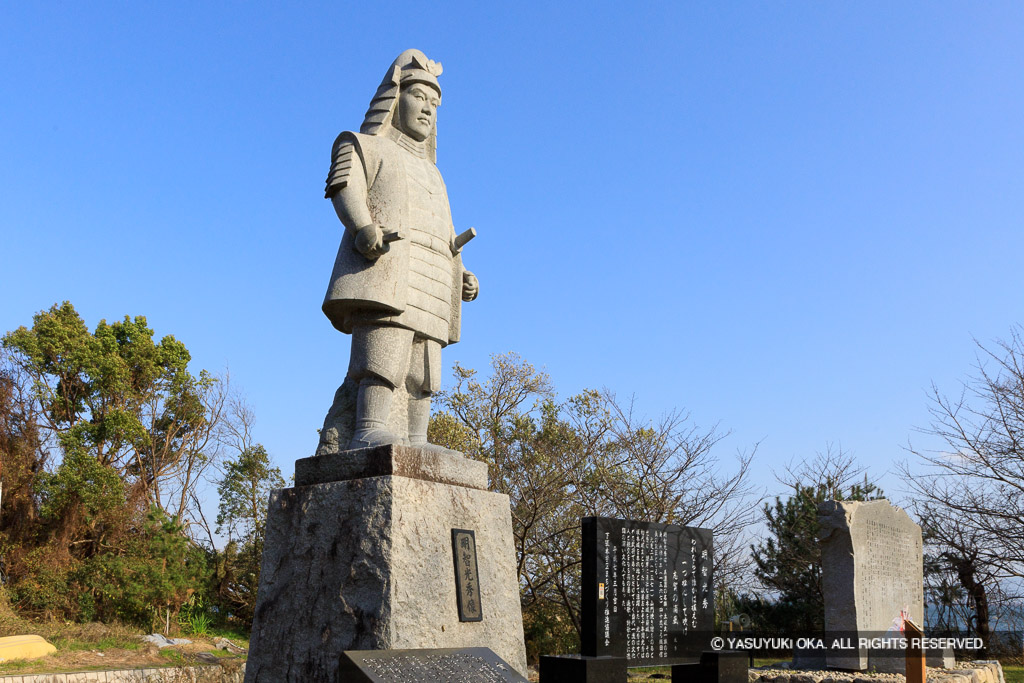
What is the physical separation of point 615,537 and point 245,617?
11.2 m

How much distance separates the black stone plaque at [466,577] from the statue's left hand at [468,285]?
4.94 feet

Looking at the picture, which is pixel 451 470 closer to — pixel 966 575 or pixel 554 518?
pixel 554 518

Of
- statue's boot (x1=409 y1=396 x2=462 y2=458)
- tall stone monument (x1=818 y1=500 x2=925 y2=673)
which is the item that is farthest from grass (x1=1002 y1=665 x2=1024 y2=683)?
statue's boot (x1=409 y1=396 x2=462 y2=458)

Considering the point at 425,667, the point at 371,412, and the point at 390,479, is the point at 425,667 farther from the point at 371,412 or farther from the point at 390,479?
the point at 371,412

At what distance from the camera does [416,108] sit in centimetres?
450

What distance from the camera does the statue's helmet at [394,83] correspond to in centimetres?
449

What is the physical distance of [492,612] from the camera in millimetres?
3873

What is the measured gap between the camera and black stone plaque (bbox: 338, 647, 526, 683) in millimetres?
2240

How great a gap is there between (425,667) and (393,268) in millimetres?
2214

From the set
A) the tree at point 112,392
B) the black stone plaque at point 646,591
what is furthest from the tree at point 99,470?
the black stone plaque at point 646,591

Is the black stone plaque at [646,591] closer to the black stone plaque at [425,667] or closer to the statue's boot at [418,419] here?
the statue's boot at [418,419]

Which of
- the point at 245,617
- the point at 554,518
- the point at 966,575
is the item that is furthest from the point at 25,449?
the point at 966,575

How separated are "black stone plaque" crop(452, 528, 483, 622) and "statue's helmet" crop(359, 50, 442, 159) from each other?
225cm

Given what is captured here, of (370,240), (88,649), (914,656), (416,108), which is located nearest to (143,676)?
(88,649)
